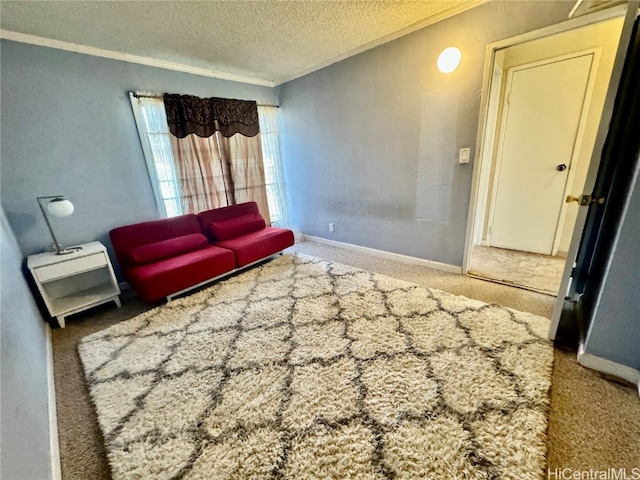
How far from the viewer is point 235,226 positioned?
3.17 metres

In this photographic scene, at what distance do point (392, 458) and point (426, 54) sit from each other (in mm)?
2966

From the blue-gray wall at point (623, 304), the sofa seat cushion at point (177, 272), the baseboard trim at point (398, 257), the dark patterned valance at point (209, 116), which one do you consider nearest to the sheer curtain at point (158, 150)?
the dark patterned valance at point (209, 116)

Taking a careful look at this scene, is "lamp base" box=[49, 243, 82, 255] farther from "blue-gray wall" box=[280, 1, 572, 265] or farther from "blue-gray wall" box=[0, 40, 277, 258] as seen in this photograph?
"blue-gray wall" box=[280, 1, 572, 265]

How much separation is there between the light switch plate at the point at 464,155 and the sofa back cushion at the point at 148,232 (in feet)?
9.33

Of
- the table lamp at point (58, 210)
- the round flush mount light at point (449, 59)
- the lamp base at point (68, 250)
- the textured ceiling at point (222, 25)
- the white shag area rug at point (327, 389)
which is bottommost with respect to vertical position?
the white shag area rug at point (327, 389)

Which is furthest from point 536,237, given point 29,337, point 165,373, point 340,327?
point 29,337

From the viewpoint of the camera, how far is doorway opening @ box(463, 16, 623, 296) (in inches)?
96.7

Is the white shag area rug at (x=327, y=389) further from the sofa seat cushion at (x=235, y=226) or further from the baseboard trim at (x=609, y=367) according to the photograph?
the sofa seat cushion at (x=235, y=226)

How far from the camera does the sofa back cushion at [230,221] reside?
→ 3072 millimetres

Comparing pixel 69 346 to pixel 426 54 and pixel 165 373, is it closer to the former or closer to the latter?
pixel 165 373

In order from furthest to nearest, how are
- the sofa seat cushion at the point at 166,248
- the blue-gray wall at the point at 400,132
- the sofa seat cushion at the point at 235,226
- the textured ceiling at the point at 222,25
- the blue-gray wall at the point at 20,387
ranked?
the sofa seat cushion at the point at 235,226, the sofa seat cushion at the point at 166,248, the blue-gray wall at the point at 400,132, the textured ceiling at the point at 222,25, the blue-gray wall at the point at 20,387

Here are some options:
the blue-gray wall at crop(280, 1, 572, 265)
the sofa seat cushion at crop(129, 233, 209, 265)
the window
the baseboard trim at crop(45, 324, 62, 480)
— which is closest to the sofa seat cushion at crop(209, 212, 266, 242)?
the sofa seat cushion at crop(129, 233, 209, 265)

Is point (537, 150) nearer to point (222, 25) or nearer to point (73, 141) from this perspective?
point (222, 25)

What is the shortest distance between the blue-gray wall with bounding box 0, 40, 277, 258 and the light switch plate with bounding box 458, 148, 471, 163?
3.03 metres
